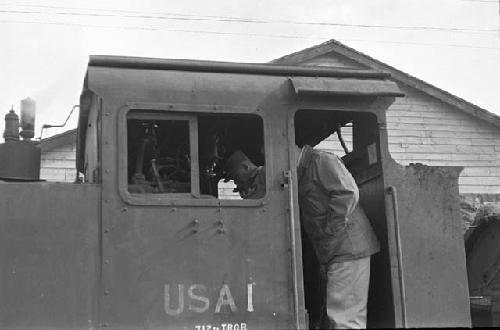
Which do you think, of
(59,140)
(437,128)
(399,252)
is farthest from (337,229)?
(437,128)

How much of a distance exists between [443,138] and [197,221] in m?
10.9

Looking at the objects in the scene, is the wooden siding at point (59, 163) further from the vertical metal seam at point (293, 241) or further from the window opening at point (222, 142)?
the vertical metal seam at point (293, 241)

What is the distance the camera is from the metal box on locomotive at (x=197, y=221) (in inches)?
151

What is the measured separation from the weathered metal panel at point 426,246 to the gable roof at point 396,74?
27.0ft

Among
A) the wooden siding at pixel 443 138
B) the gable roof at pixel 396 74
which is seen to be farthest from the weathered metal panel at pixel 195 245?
the wooden siding at pixel 443 138

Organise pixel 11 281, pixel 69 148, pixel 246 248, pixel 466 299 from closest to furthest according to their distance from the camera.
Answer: pixel 11 281 → pixel 246 248 → pixel 466 299 → pixel 69 148

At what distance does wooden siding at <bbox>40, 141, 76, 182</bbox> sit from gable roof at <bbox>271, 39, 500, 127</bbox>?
4346 mm

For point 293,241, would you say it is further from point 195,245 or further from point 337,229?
point 195,245

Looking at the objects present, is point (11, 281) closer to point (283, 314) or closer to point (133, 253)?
point (133, 253)

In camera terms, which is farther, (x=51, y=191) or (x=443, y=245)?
(x=443, y=245)

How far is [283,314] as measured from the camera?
4066 mm

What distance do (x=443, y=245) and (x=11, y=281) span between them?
2.68 metres

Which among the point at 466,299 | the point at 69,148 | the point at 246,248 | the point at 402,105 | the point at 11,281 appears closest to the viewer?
the point at 11,281

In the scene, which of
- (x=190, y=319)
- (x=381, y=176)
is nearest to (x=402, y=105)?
(x=381, y=176)
